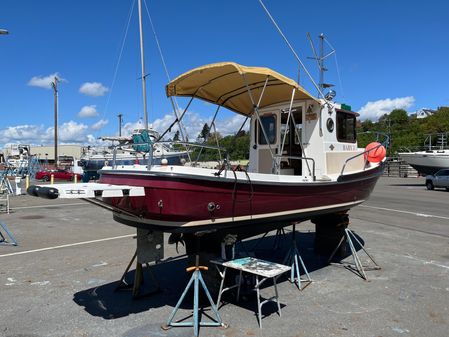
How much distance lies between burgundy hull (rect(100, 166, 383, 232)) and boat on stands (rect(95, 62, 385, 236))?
0.01 metres

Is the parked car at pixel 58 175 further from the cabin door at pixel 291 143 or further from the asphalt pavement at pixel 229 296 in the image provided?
the cabin door at pixel 291 143

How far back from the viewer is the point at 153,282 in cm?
663

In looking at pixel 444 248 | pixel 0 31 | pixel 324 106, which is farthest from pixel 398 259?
pixel 0 31

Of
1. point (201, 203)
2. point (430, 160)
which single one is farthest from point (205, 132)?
point (430, 160)

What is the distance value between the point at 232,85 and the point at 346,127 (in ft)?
9.26

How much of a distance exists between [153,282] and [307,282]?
250 cm

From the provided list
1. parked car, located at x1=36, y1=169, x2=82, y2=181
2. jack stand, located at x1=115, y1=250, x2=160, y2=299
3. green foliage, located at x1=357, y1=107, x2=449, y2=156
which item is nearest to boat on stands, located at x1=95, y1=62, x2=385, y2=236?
jack stand, located at x1=115, y1=250, x2=160, y2=299

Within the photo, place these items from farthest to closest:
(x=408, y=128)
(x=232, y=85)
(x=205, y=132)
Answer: (x=408, y=128)
(x=205, y=132)
(x=232, y=85)

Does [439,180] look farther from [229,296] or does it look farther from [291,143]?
[229,296]

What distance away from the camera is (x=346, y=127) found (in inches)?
340

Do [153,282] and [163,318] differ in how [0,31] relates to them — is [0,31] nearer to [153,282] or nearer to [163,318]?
[153,282]

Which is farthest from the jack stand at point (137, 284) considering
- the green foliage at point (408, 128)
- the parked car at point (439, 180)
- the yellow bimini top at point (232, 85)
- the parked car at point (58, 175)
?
the green foliage at point (408, 128)

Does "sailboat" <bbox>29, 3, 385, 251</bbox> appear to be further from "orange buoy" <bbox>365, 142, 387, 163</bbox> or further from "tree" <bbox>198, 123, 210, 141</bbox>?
"tree" <bbox>198, 123, 210, 141</bbox>

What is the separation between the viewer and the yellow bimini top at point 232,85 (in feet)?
20.3
